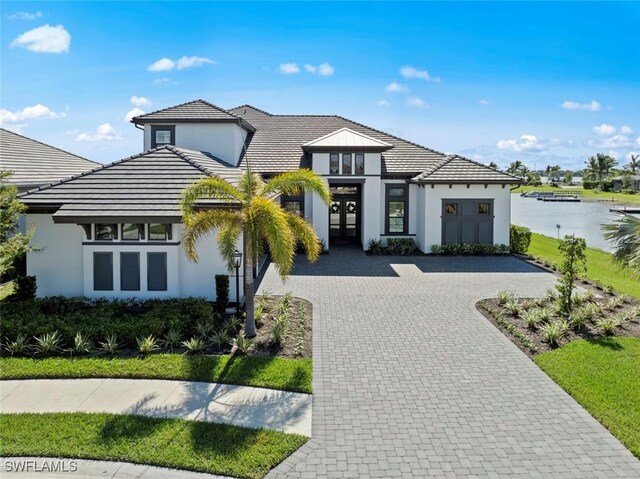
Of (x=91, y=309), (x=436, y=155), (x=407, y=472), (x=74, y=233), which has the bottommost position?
(x=407, y=472)

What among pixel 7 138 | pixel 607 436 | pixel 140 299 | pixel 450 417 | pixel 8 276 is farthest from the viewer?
pixel 7 138

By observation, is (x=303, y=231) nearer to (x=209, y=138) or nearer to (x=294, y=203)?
(x=294, y=203)

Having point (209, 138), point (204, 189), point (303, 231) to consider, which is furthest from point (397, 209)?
point (204, 189)

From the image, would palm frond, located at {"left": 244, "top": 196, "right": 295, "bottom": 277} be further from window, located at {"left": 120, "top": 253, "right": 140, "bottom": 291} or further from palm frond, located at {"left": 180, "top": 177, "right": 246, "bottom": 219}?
window, located at {"left": 120, "top": 253, "right": 140, "bottom": 291}

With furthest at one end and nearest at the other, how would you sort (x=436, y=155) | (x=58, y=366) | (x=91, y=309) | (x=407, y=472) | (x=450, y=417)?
(x=436, y=155)
(x=91, y=309)
(x=58, y=366)
(x=450, y=417)
(x=407, y=472)

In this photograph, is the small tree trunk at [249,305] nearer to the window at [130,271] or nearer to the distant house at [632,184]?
the window at [130,271]

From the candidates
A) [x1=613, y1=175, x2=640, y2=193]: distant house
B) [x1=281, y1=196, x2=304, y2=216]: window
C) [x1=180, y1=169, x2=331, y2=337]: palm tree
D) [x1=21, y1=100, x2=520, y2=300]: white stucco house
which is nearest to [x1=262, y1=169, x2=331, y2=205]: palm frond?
[x1=180, y1=169, x2=331, y2=337]: palm tree

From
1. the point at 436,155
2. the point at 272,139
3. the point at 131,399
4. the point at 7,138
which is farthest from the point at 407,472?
the point at 7,138

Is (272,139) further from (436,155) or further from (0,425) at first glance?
(0,425)
